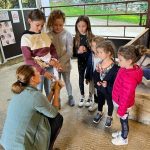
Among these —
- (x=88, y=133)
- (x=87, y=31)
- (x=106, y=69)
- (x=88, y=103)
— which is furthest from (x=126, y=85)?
(x=88, y=103)

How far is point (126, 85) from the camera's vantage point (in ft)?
4.54

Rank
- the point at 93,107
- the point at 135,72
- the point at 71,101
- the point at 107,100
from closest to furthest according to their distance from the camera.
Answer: the point at 135,72 < the point at 107,100 < the point at 93,107 < the point at 71,101

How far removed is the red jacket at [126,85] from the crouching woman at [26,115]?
0.53m

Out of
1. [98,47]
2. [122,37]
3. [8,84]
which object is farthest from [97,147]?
[122,37]

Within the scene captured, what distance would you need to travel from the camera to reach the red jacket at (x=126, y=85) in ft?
4.48

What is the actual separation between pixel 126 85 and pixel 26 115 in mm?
735

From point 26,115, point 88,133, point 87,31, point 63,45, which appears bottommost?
point 88,133

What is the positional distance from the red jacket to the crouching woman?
0.53m

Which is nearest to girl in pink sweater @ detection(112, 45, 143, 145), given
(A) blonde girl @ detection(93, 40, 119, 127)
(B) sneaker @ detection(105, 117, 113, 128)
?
(A) blonde girl @ detection(93, 40, 119, 127)

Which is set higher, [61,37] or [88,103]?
[61,37]

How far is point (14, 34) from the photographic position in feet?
12.8

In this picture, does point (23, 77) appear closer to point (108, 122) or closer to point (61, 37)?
point (61, 37)

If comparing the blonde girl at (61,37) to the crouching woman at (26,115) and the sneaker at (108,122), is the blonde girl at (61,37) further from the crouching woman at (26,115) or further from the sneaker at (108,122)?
the crouching woman at (26,115)

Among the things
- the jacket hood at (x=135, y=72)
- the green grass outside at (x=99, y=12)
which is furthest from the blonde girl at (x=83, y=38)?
the green grass outside at (x=99, y=12)
